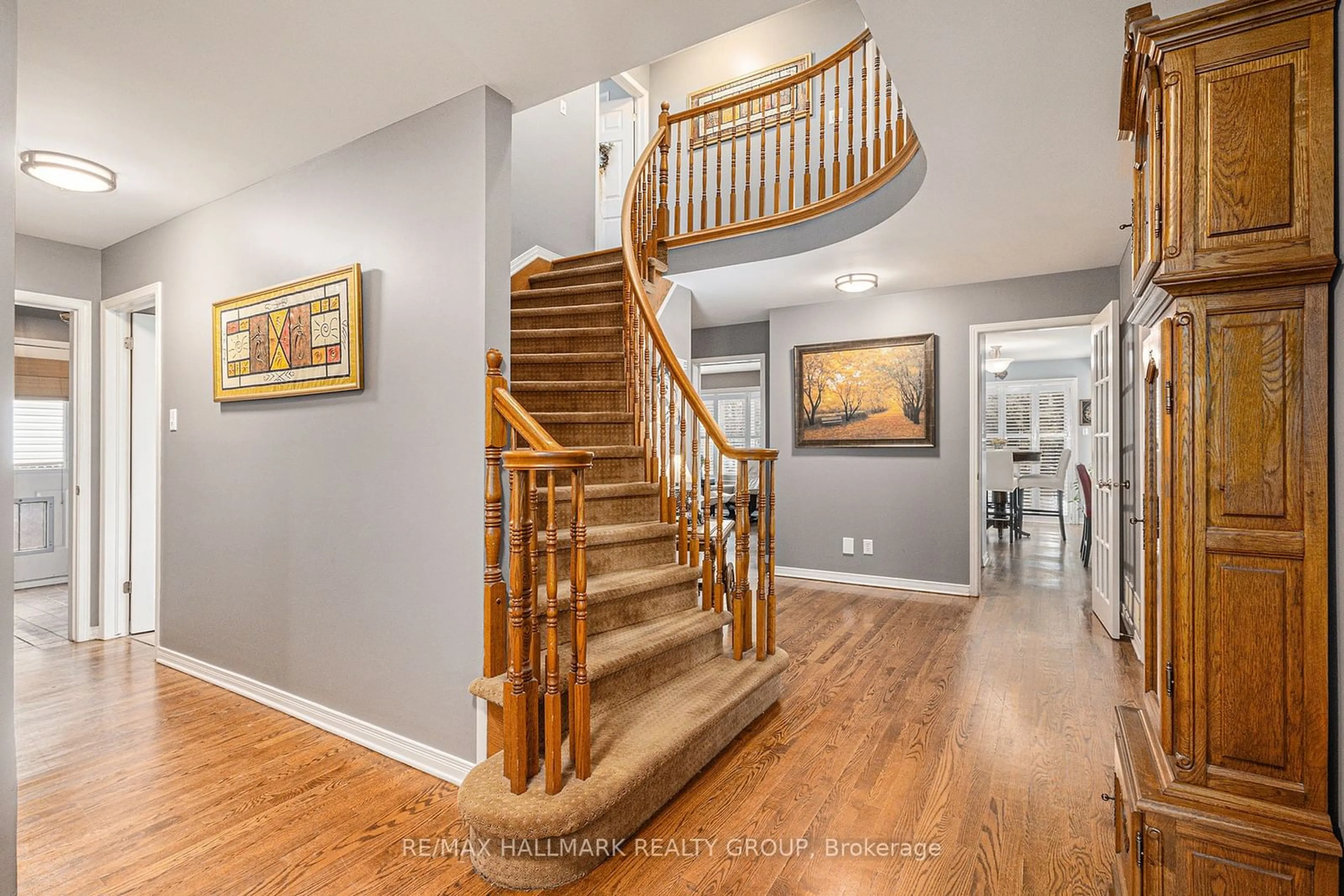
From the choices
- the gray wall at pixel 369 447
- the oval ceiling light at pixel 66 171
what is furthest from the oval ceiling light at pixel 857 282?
the oval ceiling light at pixel 66 171

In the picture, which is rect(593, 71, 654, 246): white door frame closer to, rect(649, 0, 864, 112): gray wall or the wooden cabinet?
rect(649, 0, 864, 112): gray wall

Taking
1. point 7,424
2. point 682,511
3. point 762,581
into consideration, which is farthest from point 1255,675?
point 7,424

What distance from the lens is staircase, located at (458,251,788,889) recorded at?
65.9 inches

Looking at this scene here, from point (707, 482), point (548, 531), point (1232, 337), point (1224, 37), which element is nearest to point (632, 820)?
point (548, 531)

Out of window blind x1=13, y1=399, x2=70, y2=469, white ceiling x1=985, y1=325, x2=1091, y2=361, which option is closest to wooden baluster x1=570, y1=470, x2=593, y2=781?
window blind x1=13, y1=399, x2=70, y2=469

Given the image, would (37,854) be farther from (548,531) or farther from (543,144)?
(543,144)

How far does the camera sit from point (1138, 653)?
3359 mm

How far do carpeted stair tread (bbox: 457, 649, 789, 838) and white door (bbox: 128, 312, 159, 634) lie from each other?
3373 millimetres

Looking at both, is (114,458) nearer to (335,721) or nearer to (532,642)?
(335,721)

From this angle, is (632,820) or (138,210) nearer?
(632,820)

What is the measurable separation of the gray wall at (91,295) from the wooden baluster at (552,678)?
3692 mm

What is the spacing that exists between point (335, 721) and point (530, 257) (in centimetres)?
298

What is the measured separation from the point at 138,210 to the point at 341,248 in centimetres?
161

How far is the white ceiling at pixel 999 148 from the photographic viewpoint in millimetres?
1840
